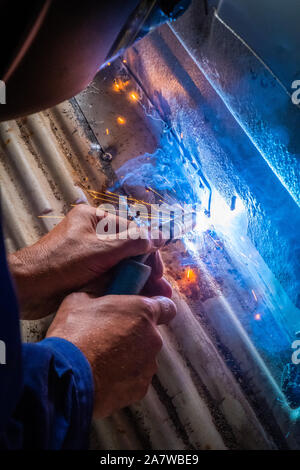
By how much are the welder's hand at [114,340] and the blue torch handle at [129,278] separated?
54mm

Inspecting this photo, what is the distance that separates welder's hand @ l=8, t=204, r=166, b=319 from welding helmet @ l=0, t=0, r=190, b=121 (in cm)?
47

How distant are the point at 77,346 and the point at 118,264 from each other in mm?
316

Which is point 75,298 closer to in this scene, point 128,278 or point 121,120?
point 128,278

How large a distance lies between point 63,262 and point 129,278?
23 centimetres

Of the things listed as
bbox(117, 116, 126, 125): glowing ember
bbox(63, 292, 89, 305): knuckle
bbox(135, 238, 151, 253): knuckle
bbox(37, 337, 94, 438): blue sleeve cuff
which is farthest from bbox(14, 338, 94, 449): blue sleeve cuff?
bbox(117, 116, 126, 125): glowing ember

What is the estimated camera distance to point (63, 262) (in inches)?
42.6

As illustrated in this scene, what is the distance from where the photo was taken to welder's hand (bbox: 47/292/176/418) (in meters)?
0.88

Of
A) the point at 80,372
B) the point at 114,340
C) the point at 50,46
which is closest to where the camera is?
the point at 50,46

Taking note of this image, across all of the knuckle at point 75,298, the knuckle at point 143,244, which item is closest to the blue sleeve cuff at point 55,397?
the knuckle at point 75,298

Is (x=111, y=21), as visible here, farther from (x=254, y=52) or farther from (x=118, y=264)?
(x=118, y=264)

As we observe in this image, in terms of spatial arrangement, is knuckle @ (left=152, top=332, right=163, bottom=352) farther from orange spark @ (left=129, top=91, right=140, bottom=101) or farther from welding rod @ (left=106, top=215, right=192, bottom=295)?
orange spark @ (left=129, top=91, right=140, bottom=101)

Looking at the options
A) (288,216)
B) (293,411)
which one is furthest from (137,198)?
(293,411)

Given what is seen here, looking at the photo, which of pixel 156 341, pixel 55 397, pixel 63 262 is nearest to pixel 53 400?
pixel 55 397

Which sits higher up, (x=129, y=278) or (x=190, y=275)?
(x=129, y=278)
